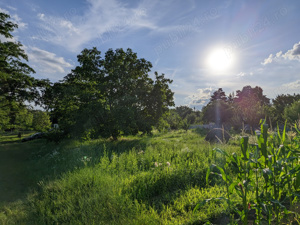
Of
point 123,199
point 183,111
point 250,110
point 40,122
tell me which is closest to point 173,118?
point 250,110

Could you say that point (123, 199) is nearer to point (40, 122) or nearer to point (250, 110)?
point (40, 122)

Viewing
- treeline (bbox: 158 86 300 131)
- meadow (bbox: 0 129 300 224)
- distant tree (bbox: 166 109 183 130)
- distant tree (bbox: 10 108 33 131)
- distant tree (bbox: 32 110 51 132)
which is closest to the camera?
meadow (bbox: 0 129 300 224)

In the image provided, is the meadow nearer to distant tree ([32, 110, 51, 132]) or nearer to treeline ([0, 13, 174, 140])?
treeline ([0, 13, 174, 140])

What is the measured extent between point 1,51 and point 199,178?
56.8ft

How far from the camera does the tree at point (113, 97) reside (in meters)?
12.9

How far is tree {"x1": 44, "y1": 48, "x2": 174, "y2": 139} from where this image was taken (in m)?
12.9

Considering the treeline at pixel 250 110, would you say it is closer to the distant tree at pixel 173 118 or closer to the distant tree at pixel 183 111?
the distant tree at pixel 173 118

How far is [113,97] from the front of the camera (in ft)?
46.6

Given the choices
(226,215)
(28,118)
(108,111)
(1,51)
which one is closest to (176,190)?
(226,215)


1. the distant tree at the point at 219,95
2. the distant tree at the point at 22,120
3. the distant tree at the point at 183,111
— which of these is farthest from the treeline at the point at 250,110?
the distant tree at the point at 22,120

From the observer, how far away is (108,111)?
13062 mm

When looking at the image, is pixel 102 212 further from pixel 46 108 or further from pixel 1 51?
pixel 46 108

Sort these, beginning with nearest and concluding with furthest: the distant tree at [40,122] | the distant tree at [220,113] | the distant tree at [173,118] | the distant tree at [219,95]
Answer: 1. the distant tree at [40,122]
2. the distant tree at [173,118]
3. the distant tree at [220,113]
4. the distant tree at [219,95]

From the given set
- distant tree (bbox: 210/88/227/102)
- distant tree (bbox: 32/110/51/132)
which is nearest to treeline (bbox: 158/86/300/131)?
distant tree (bbox: 210/88/227/102)
